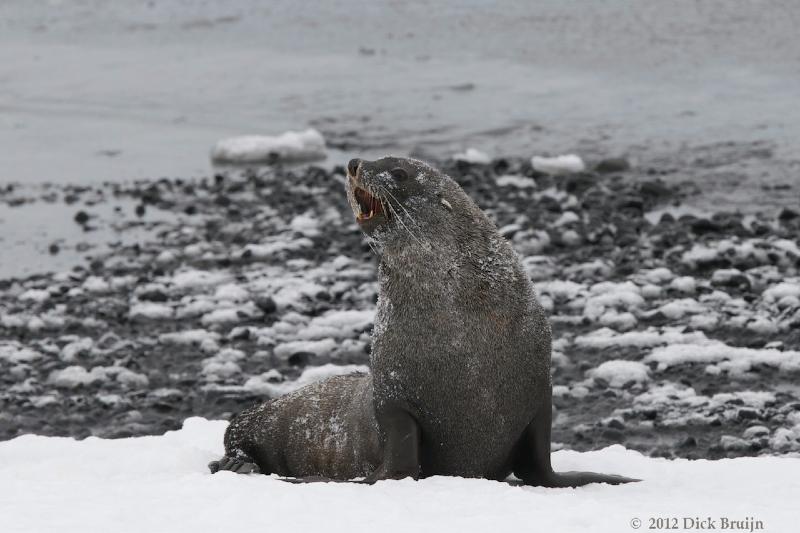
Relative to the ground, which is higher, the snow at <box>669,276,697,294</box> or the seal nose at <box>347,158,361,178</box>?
the seal nose at <box>347,158,361,178</box>

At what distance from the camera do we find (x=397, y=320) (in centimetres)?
633

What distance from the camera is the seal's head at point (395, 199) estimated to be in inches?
255

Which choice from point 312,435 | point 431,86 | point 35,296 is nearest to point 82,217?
point 35,296

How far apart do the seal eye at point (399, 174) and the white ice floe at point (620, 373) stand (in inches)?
133

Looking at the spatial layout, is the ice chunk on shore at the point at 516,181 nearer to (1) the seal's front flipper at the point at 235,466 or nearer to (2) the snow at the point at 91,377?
(2) the snow at the point at 91,377

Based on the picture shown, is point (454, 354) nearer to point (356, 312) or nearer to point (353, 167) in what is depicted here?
point (353, 167)

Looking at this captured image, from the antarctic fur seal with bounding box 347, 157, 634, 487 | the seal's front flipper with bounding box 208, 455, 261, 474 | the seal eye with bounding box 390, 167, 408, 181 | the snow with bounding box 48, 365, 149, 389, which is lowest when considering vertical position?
the snow with bounding box 48, 365, 149, 389

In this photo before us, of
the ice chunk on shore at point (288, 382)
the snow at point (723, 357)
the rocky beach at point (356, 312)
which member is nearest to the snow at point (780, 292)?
the rocky beach at point (356, 312)

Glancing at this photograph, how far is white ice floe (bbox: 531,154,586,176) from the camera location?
1745 centimetres

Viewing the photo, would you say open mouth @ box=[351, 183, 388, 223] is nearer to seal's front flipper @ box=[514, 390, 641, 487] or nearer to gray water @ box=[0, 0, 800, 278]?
seal's front flipper @ box=[514, 390, 641, 487]

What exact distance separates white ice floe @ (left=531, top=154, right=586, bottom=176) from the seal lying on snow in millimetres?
11077

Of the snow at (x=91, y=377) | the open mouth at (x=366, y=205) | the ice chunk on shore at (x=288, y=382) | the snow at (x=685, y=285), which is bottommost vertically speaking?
the snow at (x=91, y=377)

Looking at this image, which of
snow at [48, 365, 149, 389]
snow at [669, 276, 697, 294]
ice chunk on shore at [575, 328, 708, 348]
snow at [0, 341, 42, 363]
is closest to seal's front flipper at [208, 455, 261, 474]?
snow at [48, 365, 149, 389]

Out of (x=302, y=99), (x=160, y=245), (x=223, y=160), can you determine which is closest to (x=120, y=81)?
(x=302, y=99)
